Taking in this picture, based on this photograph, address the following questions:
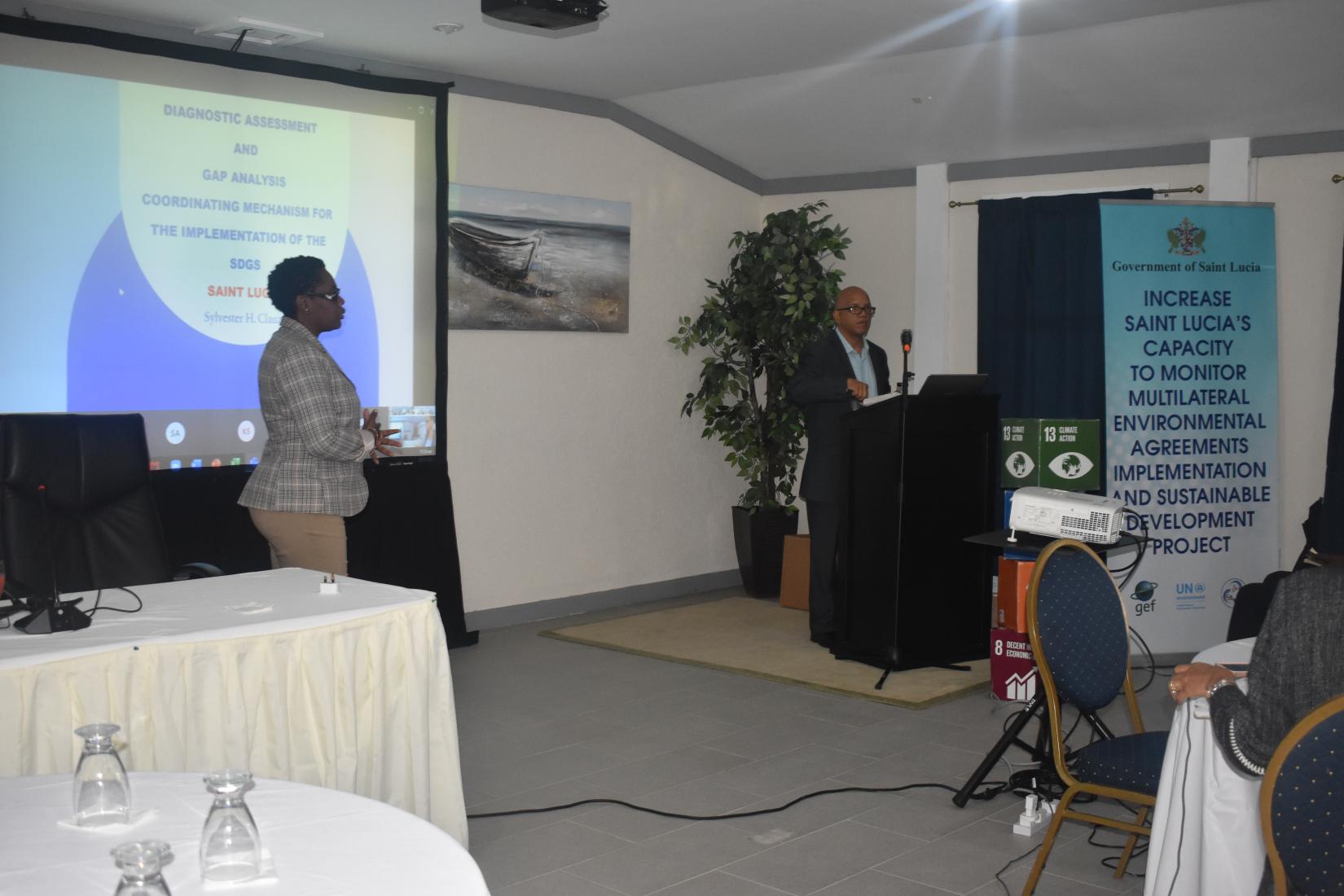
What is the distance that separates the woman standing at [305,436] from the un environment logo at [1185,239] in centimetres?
385

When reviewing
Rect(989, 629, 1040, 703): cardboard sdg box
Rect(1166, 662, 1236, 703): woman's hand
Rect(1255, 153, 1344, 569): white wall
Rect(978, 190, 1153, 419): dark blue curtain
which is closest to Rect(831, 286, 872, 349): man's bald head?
Rect(978, 190, 1153, 419): dark blue curtain

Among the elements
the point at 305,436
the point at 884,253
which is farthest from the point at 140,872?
the point at 884,253

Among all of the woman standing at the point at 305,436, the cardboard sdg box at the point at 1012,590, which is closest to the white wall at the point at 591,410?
the woman standing at the point at 305,436

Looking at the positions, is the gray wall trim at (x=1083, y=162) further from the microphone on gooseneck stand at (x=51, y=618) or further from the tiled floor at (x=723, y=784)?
the microphone on gooseneck stand at (x=51, y=618)

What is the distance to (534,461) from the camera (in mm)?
6637

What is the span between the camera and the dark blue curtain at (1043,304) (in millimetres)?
6609

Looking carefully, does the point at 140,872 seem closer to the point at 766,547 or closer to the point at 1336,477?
the point at 1336,477

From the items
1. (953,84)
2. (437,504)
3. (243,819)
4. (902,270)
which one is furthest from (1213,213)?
(243,819)

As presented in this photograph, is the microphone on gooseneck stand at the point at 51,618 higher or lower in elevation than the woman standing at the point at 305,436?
lower

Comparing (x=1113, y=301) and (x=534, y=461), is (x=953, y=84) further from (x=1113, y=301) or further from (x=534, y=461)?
(x=534, y=461)

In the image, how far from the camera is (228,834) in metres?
1.37

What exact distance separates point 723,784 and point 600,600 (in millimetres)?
3001

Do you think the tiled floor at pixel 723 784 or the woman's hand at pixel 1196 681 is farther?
the tiled floor at pixel 723 784

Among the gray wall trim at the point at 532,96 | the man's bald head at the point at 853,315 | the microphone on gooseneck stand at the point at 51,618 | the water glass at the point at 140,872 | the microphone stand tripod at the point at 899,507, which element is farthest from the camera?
the gray wall trim at the point at 532,96
